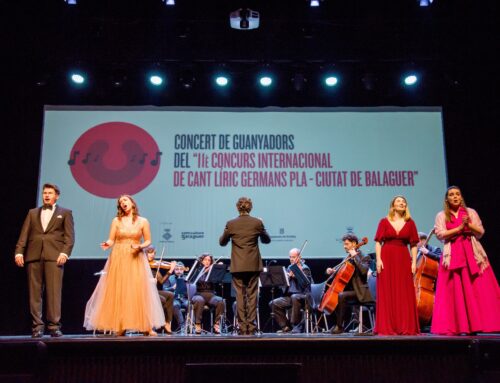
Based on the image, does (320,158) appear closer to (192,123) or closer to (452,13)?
(192,123)

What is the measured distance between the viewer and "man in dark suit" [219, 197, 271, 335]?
641 cm

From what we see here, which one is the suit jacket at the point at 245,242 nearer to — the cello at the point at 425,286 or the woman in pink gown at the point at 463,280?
the woman in pink gown at the point at 463,280

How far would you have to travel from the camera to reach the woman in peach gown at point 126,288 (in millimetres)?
6078

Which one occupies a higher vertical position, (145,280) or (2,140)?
(2,140)

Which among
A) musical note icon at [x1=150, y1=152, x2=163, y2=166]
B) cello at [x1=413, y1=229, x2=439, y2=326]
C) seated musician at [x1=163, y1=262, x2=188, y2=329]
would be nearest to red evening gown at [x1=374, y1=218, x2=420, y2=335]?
cello at [x1=413, y1=229, x2=439, y2=326]

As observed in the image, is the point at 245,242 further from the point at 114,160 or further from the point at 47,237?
the point at 114,160

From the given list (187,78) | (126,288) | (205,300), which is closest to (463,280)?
(126,288)

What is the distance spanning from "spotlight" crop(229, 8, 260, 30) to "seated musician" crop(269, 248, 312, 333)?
12.6ft

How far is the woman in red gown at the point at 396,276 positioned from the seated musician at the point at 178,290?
3935mm

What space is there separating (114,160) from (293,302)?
413cm
